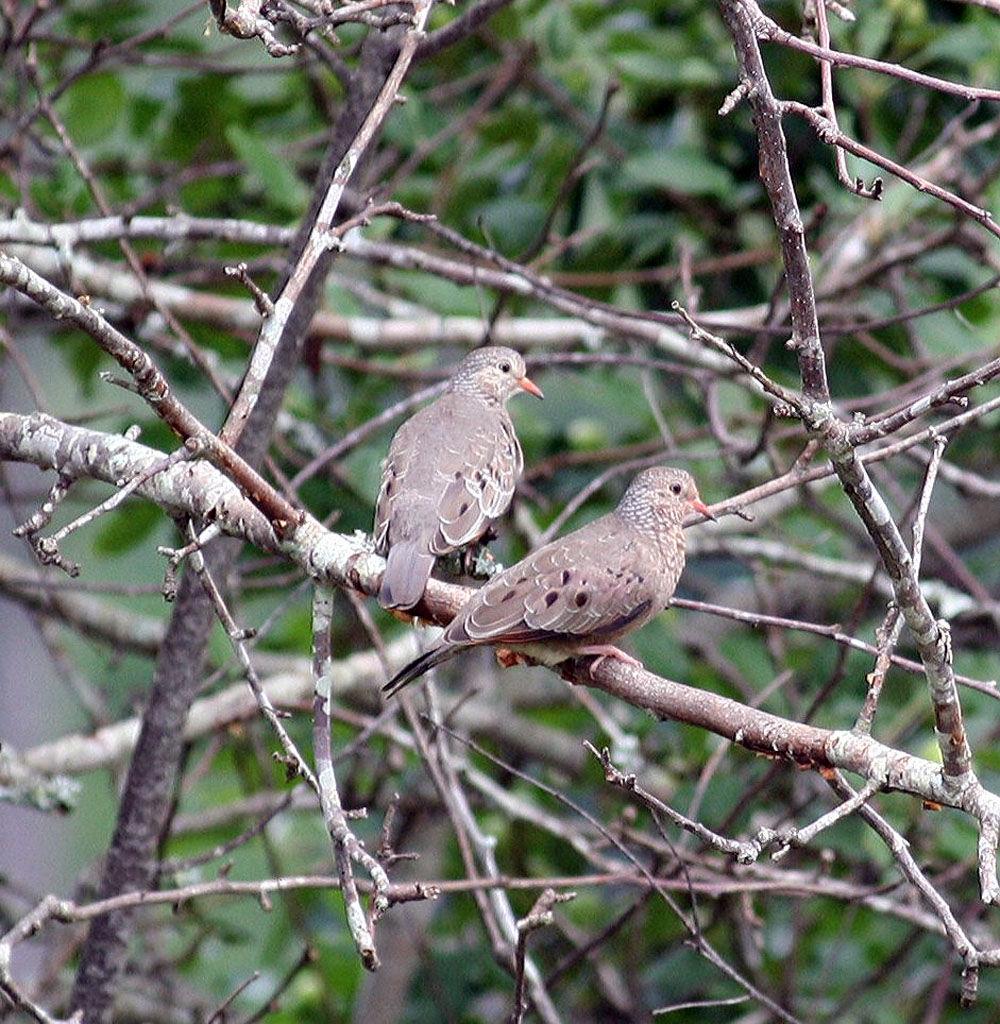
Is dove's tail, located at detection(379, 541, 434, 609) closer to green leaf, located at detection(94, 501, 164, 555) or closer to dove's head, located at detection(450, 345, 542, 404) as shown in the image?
dove's head, located at detection(450, 345, 542, 404)

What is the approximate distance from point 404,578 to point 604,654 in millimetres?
469

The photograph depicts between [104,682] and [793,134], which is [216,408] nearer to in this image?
[104,682]

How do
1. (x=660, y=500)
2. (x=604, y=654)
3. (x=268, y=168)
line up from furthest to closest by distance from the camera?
(x=268, y=168), (x=660, y=500), (x=604, y=654)

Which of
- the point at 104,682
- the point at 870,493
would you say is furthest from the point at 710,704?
the point at 104,682

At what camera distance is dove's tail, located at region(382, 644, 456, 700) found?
10.5 feet

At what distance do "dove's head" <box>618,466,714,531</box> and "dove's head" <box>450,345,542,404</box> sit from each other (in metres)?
0.78

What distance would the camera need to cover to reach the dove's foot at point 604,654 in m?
3.35

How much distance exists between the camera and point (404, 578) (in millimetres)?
3355

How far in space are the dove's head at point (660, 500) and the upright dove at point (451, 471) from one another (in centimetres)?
34

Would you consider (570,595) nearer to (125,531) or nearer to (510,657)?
(510,657)

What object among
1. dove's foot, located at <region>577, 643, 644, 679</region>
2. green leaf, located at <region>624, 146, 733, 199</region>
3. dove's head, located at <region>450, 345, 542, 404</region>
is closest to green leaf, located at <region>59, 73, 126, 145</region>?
dove's head, located at <region>450, 345, 542, 404</region>

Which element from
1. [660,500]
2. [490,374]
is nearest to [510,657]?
[660,500]

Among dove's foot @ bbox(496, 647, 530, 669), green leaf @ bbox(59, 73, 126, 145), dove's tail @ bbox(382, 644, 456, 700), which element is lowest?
dove's tail @ bbox(382, 644, 456, 700)

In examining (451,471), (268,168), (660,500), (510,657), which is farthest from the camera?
(268,168)
